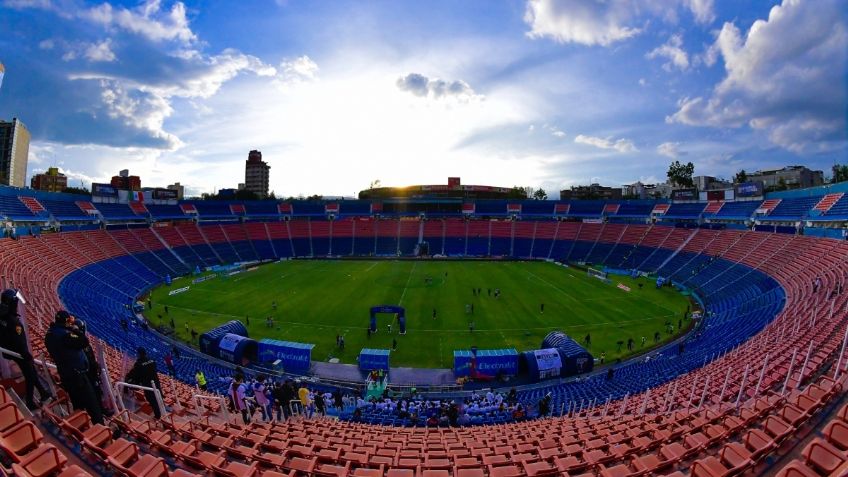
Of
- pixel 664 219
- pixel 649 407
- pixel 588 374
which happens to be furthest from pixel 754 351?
pixel 664 219

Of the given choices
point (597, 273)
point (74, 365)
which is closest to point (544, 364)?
point (74, 365)

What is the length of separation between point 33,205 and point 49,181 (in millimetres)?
Answer: 126707

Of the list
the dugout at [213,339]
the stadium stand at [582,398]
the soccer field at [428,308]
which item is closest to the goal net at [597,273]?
the soccer field at [428,308]

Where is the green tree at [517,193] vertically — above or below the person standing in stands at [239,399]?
above

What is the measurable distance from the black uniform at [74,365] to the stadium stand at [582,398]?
304mm

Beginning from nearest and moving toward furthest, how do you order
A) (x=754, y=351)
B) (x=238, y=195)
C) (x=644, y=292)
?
(x=754, y=351) → (x=644, y=292) → (x=238, y=195)

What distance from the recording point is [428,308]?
138ft

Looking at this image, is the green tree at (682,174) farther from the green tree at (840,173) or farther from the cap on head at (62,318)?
the cap on head at (62,318)

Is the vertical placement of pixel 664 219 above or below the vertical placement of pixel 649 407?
above

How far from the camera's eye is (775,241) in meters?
47.9

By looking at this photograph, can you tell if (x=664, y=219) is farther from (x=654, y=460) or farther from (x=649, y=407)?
(x=654, y=460)

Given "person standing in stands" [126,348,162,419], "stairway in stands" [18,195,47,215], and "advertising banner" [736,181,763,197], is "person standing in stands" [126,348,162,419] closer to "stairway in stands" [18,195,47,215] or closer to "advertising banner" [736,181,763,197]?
"stairway in stands" [18,195,47,215]

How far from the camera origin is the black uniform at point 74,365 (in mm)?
7293

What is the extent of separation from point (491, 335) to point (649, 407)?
18807 millimetres
